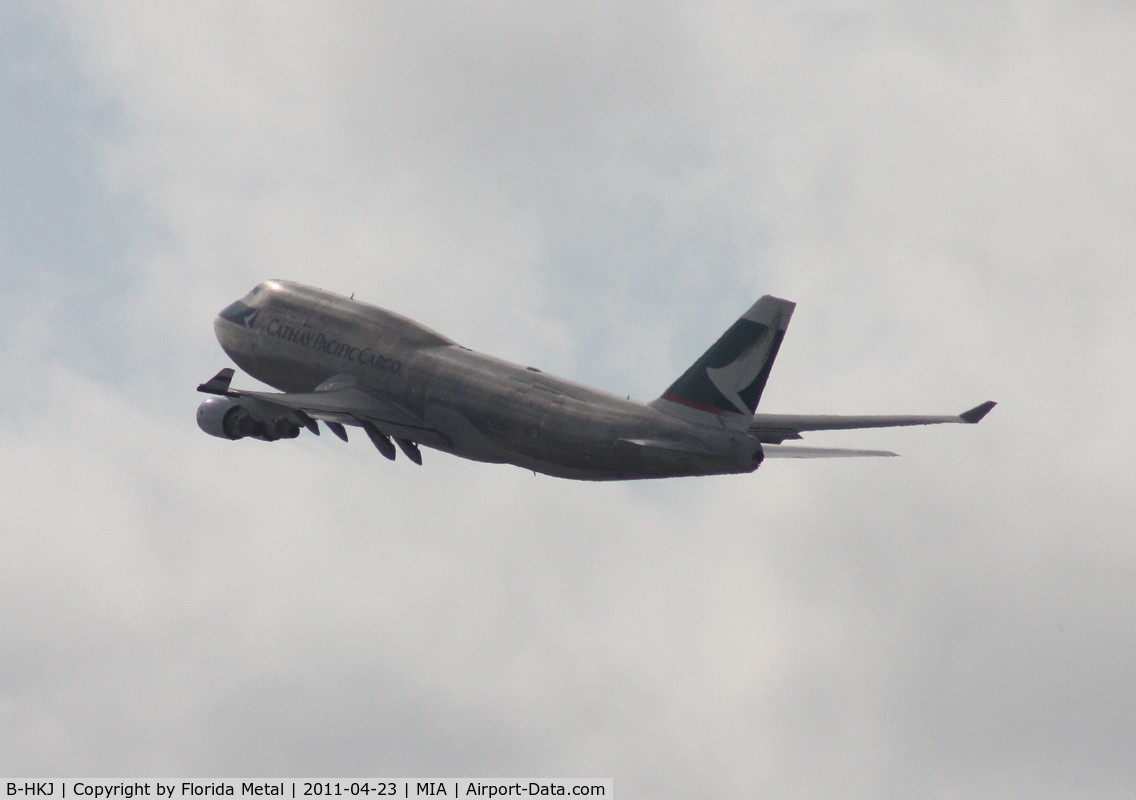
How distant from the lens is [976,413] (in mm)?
65875

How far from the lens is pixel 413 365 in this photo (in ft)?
234

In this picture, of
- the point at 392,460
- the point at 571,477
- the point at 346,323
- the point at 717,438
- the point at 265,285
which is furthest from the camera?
the point at 265,285

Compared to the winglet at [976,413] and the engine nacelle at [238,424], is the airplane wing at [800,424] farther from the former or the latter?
the engine nacelle at [238,424]

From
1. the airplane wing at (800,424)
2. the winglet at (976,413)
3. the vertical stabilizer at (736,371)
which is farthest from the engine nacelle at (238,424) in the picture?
the winglet at (976,413)

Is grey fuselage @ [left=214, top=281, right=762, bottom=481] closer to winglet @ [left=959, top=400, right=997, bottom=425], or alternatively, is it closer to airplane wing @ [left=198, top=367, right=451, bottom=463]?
airplane wing @ [left=198, top=367, right=451, bottom=463]

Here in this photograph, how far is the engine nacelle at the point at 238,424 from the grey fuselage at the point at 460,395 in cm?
360

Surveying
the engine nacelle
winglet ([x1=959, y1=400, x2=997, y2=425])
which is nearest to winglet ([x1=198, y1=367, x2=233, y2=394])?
the engine nacelle

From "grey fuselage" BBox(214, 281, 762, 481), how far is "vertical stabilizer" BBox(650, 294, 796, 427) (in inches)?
23.7

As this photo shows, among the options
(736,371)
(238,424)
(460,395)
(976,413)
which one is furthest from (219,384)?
(976,413)

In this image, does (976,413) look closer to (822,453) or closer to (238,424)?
(822,453)

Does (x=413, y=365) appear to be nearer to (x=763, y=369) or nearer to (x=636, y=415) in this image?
(x=636, y=415)

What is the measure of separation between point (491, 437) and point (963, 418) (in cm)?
1703

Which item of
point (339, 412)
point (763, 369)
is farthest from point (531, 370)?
point (763, 369)

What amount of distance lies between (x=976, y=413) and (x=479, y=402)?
18.0 metres
